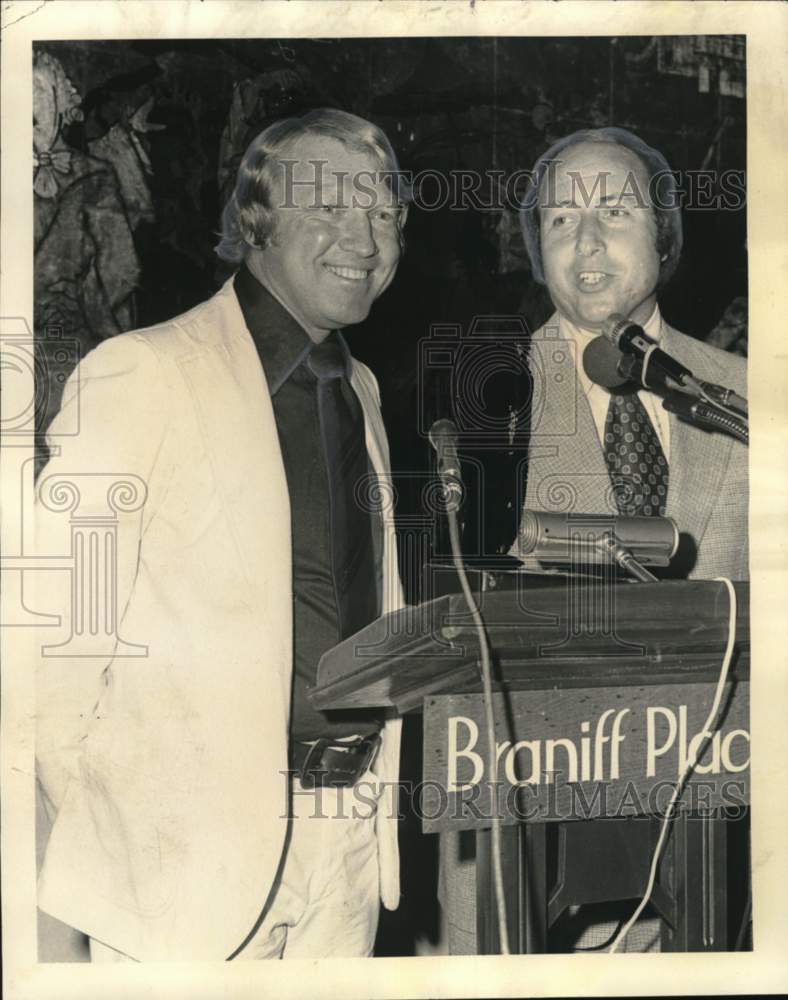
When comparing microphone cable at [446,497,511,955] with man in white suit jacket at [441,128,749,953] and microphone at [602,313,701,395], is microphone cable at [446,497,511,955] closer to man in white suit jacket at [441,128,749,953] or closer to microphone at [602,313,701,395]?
man in white suit jacket at [441,128,749,953]

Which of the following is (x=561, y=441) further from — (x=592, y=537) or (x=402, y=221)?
(x=402, y=221)

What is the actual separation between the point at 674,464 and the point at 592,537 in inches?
9.7

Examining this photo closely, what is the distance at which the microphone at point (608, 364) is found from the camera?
2.72m

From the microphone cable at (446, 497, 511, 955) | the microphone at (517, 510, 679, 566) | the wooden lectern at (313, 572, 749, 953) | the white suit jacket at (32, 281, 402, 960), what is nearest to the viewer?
the microphone cable at (446, 497, 511, 955)

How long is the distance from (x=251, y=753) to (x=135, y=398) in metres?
0.75

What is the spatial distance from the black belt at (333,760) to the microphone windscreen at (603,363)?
865 mm

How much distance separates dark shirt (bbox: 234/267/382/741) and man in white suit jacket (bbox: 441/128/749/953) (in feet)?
1.37

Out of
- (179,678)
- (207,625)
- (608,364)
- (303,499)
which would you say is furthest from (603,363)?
(179,678)

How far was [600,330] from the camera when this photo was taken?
2762 millimetres

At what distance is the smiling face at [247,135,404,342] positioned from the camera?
2.70 m

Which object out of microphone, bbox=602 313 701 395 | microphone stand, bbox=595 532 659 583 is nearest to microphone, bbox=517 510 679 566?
microphone stand, bbox=595 532 659 583

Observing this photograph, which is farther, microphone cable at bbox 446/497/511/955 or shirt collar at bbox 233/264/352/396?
shirt collar at bbox 233/264/352/396

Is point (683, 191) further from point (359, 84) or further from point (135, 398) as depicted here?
point (135, 398)

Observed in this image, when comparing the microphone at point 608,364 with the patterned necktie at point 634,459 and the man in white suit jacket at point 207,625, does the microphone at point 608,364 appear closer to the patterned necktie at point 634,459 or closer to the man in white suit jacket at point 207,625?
the patterned necktie at point 634,459
